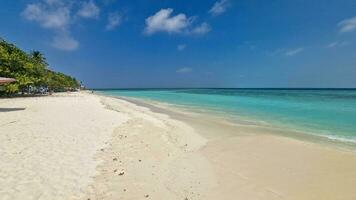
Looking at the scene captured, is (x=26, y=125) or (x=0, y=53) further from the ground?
(x=0, y=53)

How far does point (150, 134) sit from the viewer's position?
10.6m

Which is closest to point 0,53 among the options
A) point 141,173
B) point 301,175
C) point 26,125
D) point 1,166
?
point 26,125

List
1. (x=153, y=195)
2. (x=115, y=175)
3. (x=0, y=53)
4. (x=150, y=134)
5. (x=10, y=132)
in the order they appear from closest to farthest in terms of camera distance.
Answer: (x=153, y=195)
(x=115, y=175)
(x=10, y=132)
(x=150, y=134)
(x=0, y=53)

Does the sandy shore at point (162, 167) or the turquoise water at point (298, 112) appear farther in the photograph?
the turquoise water at point (298, 112)

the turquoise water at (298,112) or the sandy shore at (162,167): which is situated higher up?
the sandy shore at (162,167)

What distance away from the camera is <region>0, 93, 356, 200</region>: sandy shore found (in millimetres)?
4945

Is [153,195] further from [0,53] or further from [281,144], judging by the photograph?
[0,53]

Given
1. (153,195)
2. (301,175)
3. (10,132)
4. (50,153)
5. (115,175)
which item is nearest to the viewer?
(153,195)

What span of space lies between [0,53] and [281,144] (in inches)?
1219

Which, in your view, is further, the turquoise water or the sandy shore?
the turquoise water

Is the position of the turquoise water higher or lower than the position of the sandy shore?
lower

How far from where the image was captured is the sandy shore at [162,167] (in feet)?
16.2

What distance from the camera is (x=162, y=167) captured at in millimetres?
6488

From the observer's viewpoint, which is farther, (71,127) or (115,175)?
(71,127)
